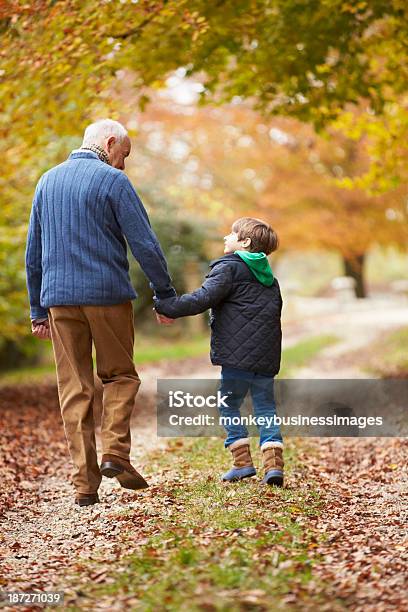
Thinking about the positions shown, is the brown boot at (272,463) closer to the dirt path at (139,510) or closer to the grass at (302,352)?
the dirt path at (139,510)

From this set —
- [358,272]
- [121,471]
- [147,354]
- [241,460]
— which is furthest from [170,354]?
[121,471]

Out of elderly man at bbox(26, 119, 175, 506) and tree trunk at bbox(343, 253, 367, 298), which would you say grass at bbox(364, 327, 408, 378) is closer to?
elderly man at bbox(26, 119, 175, 506)

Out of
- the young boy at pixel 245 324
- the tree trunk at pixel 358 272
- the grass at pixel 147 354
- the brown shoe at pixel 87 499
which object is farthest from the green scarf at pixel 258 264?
the tree trunk at pixel 358 272

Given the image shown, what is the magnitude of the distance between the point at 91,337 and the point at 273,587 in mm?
2037

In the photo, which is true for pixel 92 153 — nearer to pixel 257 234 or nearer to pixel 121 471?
pixel 257 234

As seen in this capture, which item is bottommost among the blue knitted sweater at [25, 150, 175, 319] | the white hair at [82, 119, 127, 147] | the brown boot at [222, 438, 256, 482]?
the brown boot at [222, 438, 256, 482]

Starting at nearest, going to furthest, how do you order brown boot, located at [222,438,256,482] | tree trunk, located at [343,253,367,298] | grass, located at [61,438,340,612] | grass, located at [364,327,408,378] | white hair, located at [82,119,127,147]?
grass, located at [61,438,340,612], white hair, located at [82,119,127,147], brown boot, located at [222,438,256,482], grass, located at [364,327,408,378], tree trunk, located at [343,253,367,298]

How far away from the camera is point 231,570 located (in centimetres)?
356

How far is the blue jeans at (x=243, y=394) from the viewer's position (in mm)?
5156

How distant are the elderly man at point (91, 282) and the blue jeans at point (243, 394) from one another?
1.96 ft

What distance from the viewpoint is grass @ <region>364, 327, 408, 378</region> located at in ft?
41.6

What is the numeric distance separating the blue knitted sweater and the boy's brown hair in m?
0.62

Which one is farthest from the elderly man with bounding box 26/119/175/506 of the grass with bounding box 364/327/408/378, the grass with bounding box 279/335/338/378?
the grass with bounding box 279/335/338/378

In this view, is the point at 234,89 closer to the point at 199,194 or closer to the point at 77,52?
the point at 77,52
